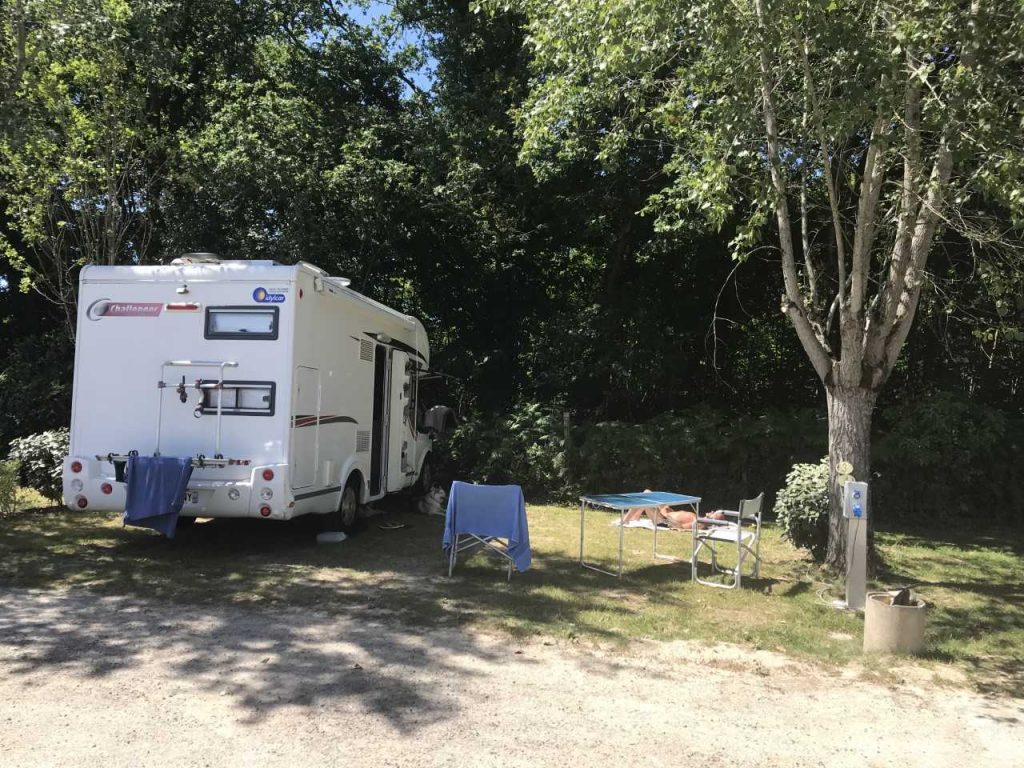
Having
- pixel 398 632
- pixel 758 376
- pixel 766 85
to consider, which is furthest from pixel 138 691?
pixel 758 376

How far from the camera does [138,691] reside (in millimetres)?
4383

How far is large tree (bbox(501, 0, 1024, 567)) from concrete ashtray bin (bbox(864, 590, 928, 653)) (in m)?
2.22

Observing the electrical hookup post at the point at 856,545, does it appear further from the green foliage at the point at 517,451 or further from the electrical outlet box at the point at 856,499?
the green foliage at the point at 517,451

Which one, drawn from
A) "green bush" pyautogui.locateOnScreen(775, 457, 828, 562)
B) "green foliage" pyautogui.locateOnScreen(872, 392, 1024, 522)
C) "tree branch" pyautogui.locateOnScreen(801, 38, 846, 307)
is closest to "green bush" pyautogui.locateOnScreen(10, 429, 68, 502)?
"green bush" pyautogui.locateOnScreen(775, 457, 828, 562)

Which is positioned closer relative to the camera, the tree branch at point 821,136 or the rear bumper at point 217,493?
the tree branch at point 821,136

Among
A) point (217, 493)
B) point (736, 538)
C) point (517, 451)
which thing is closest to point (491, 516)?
point (736, 538)

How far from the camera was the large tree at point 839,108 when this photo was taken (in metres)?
6.08

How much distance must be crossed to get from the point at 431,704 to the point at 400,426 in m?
6.75

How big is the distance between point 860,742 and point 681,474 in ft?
29.7

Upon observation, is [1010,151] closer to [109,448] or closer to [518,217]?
[109,448]

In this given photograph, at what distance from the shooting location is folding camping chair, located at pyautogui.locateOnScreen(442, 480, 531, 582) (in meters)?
7.21

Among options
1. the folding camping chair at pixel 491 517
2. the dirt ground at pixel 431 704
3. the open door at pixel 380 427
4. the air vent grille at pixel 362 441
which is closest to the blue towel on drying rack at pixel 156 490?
the dirt ground at pixel 431 704

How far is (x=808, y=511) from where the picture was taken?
833 cm

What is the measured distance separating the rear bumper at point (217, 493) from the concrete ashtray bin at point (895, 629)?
503 cm
